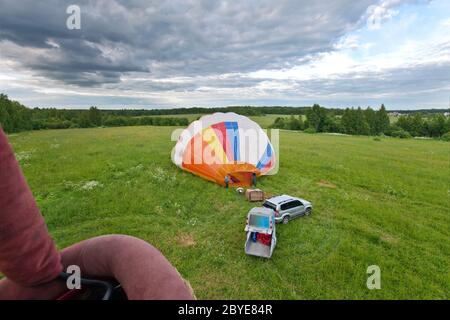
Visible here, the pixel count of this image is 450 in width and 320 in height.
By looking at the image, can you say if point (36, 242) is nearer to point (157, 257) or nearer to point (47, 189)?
point (157, 257)

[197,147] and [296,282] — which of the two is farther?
[197,147]

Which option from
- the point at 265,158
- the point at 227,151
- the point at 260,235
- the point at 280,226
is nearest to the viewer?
the point at 260,235

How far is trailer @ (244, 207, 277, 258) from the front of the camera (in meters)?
8.89

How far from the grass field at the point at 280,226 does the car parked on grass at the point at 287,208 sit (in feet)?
1.25

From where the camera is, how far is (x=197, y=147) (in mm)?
15992

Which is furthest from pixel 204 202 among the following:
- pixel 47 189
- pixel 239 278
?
pixel 47 189

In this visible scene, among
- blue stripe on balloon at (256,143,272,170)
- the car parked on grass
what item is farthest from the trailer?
blue stripe on balloon at (256,143,272,170)

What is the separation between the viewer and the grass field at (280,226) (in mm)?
7802

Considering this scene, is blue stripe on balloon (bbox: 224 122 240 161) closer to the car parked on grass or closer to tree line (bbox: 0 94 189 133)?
the car parked on grass

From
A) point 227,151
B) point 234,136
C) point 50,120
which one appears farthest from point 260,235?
point 50,120

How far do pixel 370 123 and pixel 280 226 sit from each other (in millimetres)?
71959

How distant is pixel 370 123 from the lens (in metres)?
71.6

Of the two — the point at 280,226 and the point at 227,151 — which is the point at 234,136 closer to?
the point at 227,151

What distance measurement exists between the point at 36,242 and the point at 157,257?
3.13ft
